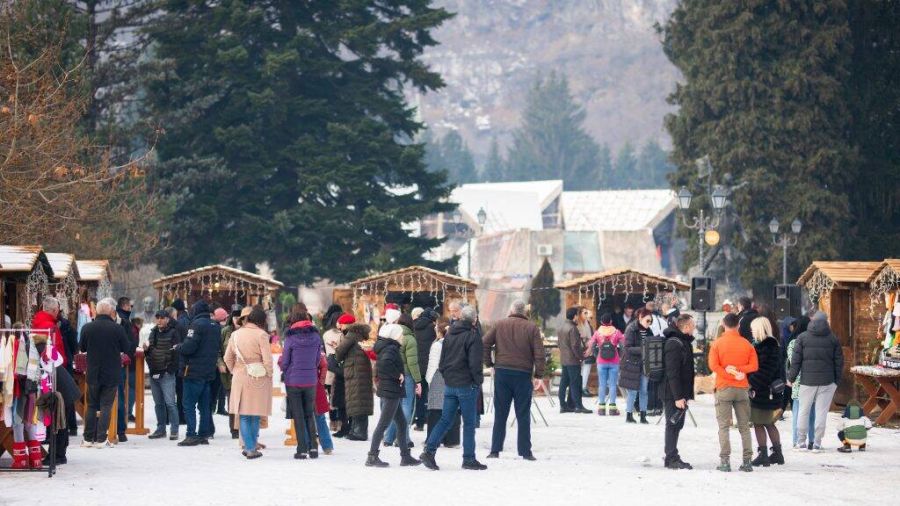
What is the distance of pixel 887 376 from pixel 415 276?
20.2 metres

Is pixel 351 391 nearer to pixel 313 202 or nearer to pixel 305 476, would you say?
pixel 305 476

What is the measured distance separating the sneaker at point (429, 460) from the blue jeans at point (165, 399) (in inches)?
177

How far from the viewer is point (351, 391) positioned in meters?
18.4

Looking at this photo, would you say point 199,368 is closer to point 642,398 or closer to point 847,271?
point 642,398

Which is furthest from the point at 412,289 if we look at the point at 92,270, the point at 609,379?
the point at 609,379

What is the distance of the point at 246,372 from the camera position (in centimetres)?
1722

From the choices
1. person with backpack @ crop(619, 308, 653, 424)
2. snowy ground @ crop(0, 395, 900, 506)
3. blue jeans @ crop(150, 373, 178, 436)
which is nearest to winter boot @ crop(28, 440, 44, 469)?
snowy ground @ crop(0, 395, 900, 506)

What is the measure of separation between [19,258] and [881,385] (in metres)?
11.1

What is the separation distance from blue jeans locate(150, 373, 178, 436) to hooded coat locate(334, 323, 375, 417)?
2481mm

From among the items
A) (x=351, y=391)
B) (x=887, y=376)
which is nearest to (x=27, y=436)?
(x=351, y=391)

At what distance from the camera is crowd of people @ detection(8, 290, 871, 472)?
1659cm

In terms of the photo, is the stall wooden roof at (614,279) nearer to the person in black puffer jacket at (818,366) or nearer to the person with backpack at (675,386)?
the person in black puffer jacket at (818,366)

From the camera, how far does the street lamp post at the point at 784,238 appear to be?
53.3 m

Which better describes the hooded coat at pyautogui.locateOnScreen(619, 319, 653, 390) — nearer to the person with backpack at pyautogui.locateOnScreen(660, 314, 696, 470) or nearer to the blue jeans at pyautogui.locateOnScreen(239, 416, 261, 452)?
the person with backpack at pyautogui.locateOnScreen(660, 314, 696, 470)
